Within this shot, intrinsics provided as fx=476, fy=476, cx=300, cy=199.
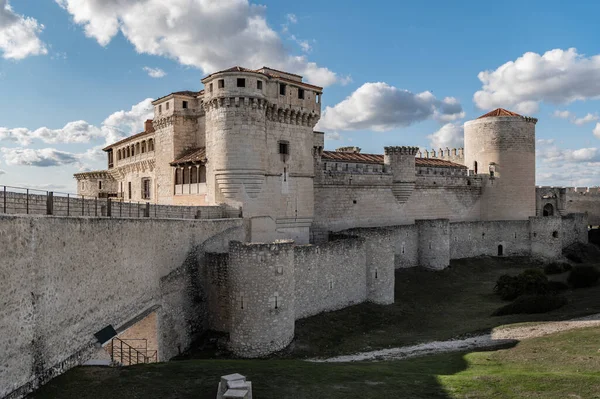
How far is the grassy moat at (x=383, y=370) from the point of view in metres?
11.9

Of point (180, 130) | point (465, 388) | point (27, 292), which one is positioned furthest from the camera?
point (180, 130)

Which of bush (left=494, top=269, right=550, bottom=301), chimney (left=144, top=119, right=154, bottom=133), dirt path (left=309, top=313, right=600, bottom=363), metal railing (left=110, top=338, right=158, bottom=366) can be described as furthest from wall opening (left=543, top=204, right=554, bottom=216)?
metal railing (left=110, top=338, right=158, bottom=366)

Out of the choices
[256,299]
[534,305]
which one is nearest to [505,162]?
[534,305]

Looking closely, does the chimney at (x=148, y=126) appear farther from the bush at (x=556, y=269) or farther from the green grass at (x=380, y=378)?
the bush at (x=556, y=269)

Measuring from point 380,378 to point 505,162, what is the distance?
34.6m

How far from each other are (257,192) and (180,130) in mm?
8113

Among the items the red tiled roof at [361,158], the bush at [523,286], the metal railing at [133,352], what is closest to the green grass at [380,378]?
the metal railing at [133,352]

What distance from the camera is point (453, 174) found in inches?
1705

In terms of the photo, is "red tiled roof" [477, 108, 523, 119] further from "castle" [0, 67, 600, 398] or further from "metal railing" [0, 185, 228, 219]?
"metal railing" [0, 185, 228, 219]

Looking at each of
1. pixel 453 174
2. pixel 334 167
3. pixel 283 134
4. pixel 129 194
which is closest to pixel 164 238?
pixel 283 134

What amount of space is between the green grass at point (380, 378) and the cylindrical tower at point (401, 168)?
21.8 metres

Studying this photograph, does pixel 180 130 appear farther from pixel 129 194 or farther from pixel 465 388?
pixel 465 388

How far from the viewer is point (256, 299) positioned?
19.5 meters

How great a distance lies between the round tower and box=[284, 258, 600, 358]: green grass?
1210cm
